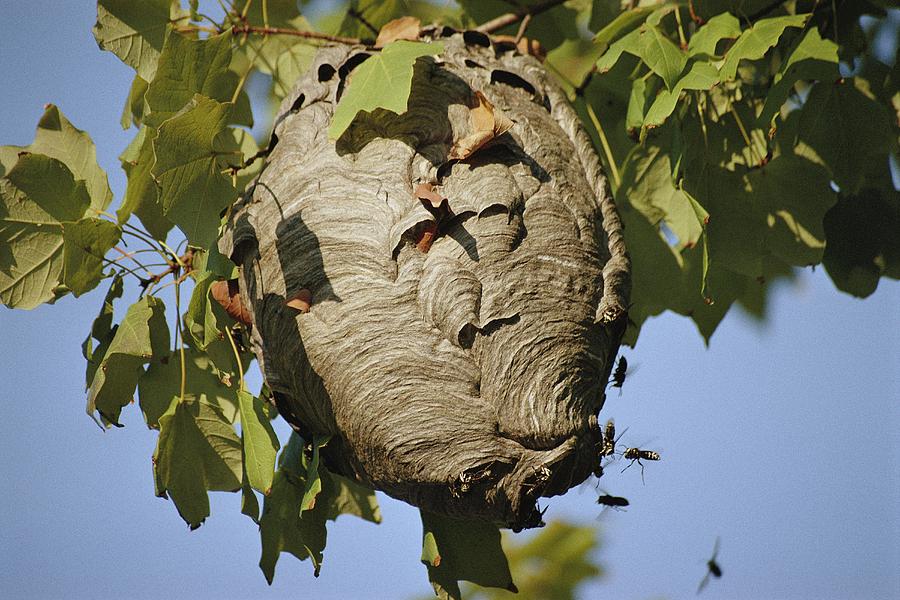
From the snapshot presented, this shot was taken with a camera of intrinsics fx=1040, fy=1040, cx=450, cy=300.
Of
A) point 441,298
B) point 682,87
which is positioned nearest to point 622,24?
point 682,87

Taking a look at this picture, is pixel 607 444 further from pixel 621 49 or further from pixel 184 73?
pixel 184 73

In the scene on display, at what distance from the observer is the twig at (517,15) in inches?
112

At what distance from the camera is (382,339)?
213cm

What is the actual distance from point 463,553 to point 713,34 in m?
1.32

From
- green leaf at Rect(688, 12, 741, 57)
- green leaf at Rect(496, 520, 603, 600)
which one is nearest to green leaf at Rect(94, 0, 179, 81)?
green leaf at Rect(688, 12, 741, 57)

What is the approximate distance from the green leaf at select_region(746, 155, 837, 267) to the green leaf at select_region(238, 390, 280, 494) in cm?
133

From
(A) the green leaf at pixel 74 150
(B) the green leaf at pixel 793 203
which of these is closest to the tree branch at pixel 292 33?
(A) the green leaf at pixel 74 150

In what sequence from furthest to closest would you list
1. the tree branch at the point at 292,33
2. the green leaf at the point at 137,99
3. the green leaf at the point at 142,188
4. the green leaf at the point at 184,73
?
the tree branch at the point at 292,33 → the green leaf at the point at 137,99 → the green leaf at the point at 142,188 → the green leaf at the point at 184,73

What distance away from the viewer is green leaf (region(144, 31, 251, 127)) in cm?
218

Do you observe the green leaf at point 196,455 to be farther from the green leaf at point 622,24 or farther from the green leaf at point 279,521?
the green leaf at point 622,24

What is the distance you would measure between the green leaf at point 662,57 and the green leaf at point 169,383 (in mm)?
1181

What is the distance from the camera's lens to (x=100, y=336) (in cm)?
235

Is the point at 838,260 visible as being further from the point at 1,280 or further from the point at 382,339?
the point at 1,280

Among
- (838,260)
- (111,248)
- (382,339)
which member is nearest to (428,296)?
(382,339)
